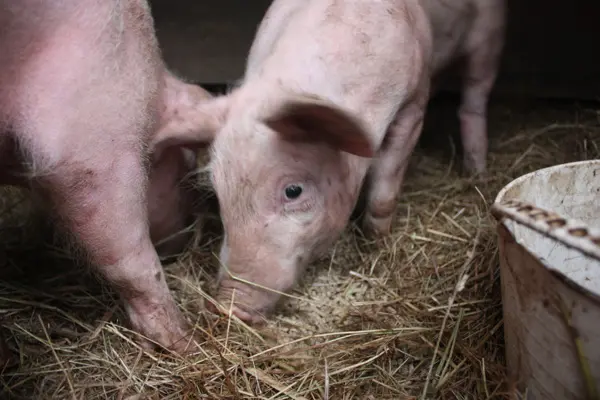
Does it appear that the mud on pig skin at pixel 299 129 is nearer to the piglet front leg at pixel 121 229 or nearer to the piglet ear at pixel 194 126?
the piglet ear at pixel 194 126

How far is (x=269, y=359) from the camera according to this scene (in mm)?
1860

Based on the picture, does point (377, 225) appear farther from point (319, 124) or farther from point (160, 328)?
point (160, 328)

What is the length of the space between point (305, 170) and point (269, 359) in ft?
1.81

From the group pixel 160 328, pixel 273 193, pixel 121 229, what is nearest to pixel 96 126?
pixel 121 229

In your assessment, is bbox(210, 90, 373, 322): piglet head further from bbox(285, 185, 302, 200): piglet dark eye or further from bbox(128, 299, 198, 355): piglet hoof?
bbox(128, 299, 198, 355): piglet hoof

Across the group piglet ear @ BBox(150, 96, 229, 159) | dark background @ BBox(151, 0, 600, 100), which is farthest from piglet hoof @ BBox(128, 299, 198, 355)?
dark background @ BBox(151, 0, 600, 100)

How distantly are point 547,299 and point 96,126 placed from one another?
1.18 metres

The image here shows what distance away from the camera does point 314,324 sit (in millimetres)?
2080

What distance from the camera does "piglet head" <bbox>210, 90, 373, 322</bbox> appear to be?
1.82m

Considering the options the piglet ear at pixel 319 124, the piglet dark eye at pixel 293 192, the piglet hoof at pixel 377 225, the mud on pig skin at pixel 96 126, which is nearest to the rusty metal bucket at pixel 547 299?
the piglet ear at pixel 319 124

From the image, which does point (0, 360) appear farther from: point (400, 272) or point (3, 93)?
point (400, 272)

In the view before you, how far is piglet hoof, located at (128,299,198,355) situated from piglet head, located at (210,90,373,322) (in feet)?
0.52

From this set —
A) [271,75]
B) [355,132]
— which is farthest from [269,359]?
[271,75]

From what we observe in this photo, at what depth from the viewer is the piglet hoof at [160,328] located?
6.30 ft
